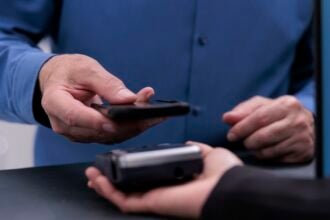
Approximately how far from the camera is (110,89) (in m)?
0.56

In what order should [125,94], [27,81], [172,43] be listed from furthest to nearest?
[172,43] → [27,81] → [125,94]

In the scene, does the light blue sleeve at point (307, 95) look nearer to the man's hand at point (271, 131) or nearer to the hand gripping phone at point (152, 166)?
the man's hand at point (271, 131)

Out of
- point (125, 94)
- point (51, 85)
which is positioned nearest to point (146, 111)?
point (125, 94)

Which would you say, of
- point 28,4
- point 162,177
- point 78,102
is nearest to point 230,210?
point 162,177

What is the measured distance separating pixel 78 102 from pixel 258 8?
0.38 meters

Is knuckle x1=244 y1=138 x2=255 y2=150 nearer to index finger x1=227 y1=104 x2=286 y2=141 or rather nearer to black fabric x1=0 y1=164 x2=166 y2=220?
index finger x1=227 y1=104 x2=286 y2=141

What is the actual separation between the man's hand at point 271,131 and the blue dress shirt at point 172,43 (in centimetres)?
10

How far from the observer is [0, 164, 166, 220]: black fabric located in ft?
1.56

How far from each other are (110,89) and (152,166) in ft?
0.41

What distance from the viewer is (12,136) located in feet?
5.19

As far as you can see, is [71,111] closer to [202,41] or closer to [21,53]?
[21,53]

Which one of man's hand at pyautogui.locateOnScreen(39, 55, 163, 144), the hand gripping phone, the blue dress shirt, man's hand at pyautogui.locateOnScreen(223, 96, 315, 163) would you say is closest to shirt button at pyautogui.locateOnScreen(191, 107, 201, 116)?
the blue dress shirt

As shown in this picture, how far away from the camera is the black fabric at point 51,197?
48 centimetres

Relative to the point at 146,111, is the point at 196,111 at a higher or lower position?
lower
